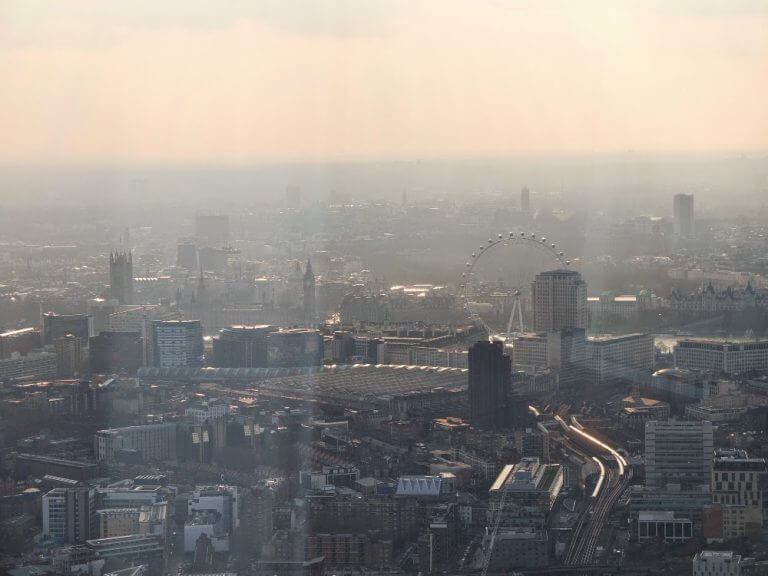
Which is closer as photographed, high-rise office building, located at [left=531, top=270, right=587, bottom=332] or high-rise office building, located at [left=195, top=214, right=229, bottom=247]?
high-rise office building, located at [left=531, top=270, right=587, bottom=332]

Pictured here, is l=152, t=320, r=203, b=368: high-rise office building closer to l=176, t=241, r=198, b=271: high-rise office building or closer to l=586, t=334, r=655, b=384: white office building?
l=586, t=334, r=655, b=384: white office building

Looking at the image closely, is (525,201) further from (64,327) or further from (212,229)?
(64,327)

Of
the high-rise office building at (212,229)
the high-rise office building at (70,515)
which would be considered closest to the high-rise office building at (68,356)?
the high-rise office building at (70,515)

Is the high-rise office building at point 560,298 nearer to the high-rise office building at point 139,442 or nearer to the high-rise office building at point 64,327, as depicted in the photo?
the high-rise office building at point 64,327

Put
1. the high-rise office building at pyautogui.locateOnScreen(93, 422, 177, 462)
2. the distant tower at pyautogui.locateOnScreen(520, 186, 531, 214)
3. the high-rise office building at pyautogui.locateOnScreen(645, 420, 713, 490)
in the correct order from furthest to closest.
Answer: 1. the distant tower at pyautogui.locateOnScreen(520, 186, 531, 214)
2. the high-rise office building at pyautogui.locateOnScreen(93, 422, 177, 462)
3. the high-rise office building at pyautogui.locateOnScreen(645, 420, 713, 490)

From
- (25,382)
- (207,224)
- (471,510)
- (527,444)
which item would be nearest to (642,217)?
(207,224)

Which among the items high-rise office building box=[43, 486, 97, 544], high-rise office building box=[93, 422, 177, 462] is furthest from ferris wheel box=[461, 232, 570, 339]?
high-rise office building box=[43, 486, 97, 544]

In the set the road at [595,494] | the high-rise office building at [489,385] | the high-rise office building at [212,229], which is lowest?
the road at [595,494]
